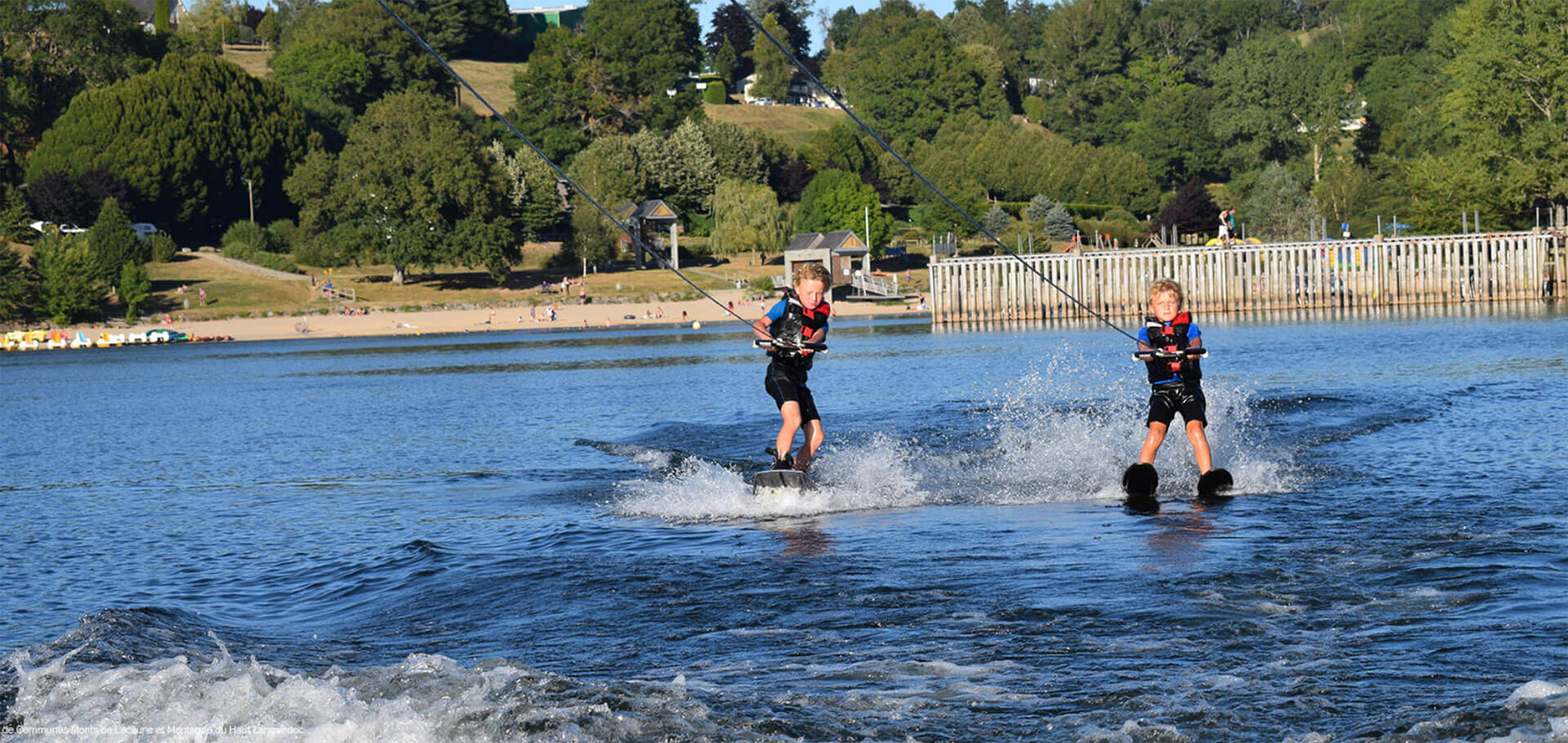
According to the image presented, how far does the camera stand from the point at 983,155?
108438 mm

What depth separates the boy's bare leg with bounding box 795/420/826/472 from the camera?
1312 cm

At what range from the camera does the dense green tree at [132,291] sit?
7038 cm

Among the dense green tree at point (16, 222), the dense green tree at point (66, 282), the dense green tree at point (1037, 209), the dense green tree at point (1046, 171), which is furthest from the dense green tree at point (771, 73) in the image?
the dense green tree at point (66, 282)

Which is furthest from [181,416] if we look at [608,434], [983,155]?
[983,155]

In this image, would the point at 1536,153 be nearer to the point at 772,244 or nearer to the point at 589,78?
the point at 772,244

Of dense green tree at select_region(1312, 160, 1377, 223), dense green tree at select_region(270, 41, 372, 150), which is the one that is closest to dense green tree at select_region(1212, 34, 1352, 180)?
dense green tree at select_region(1312, 160, 1377, 223)

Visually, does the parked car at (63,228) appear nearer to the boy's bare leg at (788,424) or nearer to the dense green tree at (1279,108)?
the boy's bare leg at (788,424)

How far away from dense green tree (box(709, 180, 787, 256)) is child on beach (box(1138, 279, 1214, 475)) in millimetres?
74146

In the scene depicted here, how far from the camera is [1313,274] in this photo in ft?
181

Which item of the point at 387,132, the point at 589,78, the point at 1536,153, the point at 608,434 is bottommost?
the point at 608,434

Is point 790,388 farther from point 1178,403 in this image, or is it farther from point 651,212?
point 651,212

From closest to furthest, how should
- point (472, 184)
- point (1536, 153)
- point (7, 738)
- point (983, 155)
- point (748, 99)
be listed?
point (7, 738), point (1536, 153), point (472, 184), point (983, 155), point (748, 99)

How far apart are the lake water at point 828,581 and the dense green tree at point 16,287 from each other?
2036 inches

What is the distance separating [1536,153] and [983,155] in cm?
4966
